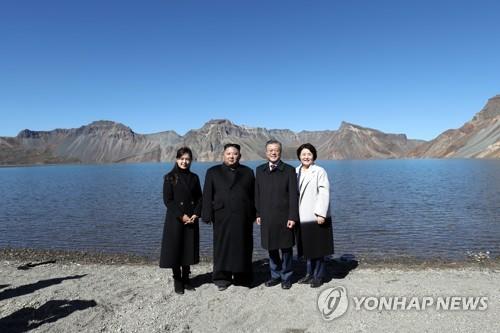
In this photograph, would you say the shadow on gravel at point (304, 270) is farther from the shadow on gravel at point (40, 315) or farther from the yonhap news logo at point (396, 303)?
the shadow on gravel at point (40, 315)

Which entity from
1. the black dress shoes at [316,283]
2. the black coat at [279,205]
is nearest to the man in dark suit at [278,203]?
the black coat at [279,205]

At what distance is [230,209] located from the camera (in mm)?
8625

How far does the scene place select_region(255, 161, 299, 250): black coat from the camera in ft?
27.8

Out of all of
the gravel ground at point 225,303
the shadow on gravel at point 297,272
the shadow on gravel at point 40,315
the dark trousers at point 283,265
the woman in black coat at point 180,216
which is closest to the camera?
the gravel ground at point 225,303

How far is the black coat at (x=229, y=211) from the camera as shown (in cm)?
862

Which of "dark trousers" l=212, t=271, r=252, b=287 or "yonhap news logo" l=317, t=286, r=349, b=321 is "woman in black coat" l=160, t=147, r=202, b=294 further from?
"yonhap news logo" l=317, t=286, r=349, b=321

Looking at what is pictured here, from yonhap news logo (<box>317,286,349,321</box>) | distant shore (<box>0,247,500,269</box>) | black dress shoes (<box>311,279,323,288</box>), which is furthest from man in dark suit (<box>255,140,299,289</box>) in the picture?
distant shore (<box>0,247,500,269</box>)

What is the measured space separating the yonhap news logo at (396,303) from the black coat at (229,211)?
80.5 inches

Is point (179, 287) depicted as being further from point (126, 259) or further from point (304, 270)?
point (126, 259)

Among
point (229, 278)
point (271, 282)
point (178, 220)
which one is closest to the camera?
point (178, 220)

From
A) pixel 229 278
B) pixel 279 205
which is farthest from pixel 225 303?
pixel 279 205

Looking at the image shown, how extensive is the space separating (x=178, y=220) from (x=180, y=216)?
119 millimetres

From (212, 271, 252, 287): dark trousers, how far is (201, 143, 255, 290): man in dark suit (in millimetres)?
201

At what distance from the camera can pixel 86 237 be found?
70.9 ft
